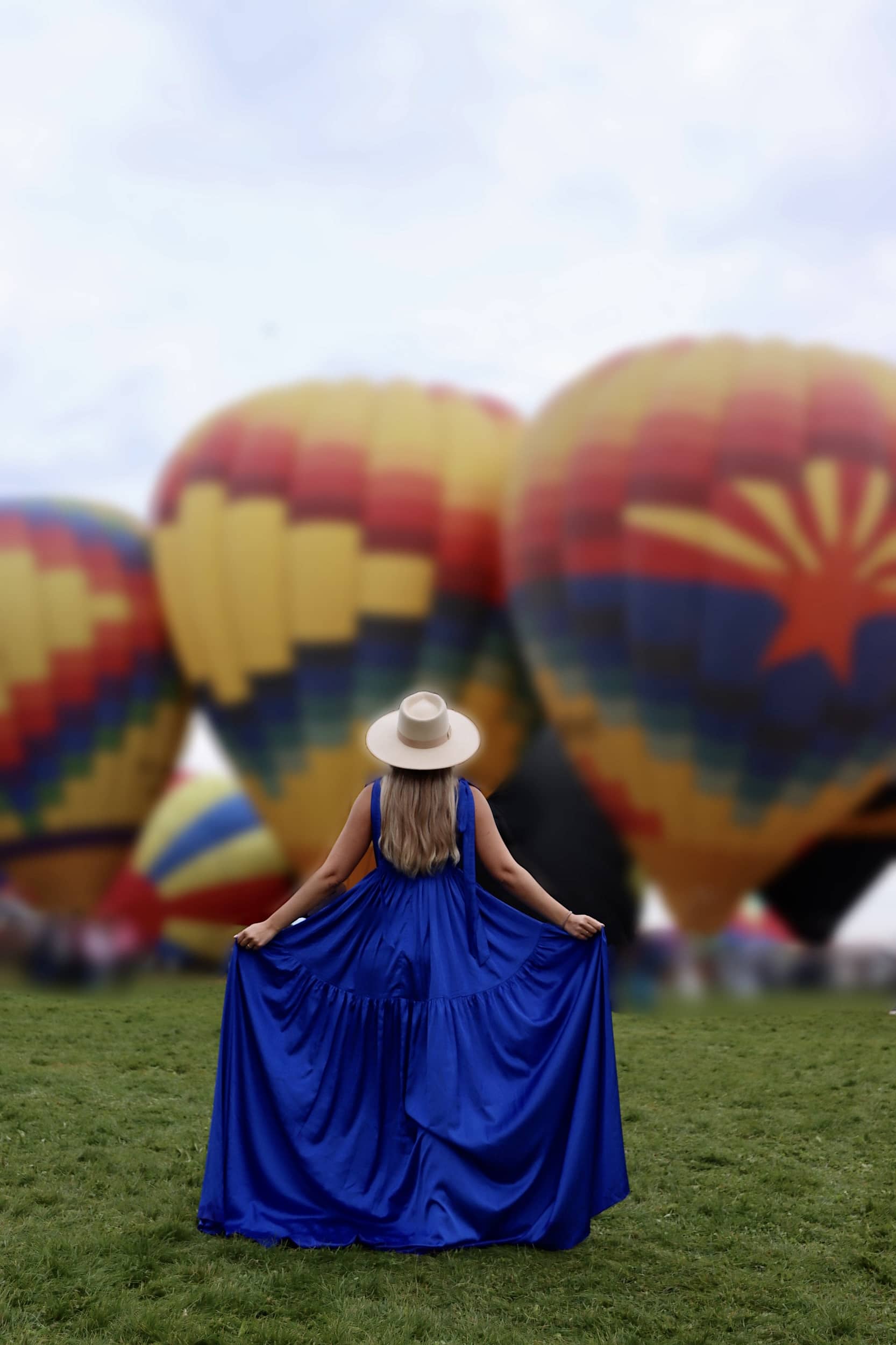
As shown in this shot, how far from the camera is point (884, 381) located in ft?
44.2

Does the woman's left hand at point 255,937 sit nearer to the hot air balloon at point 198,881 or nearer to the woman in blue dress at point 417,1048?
the woman in blue dress at point 417,1048

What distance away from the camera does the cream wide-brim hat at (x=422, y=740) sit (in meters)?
4.27

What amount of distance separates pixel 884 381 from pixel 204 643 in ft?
26.5

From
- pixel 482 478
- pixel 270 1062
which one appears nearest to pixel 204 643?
pixel 482 478

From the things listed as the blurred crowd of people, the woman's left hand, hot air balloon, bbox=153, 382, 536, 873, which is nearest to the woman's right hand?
the woman's left hand

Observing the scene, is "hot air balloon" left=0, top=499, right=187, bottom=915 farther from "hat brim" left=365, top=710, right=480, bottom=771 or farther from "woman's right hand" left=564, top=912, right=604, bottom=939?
"woman's right hand" left=564, top=912, right=604, bottom=939

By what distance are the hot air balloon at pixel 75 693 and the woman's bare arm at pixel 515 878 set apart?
550 inches

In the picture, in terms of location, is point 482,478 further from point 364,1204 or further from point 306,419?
point 364,1204

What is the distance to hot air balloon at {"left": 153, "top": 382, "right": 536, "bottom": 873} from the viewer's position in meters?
15.6

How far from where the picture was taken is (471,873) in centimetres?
443

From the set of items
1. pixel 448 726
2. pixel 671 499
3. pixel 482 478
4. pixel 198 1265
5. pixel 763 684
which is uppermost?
pixel 482 478

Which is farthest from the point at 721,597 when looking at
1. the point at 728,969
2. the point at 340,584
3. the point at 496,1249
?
the point at 496,1249

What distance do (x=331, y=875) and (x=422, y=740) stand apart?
511 mm

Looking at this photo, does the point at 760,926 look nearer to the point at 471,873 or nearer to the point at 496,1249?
the point at 471,873
